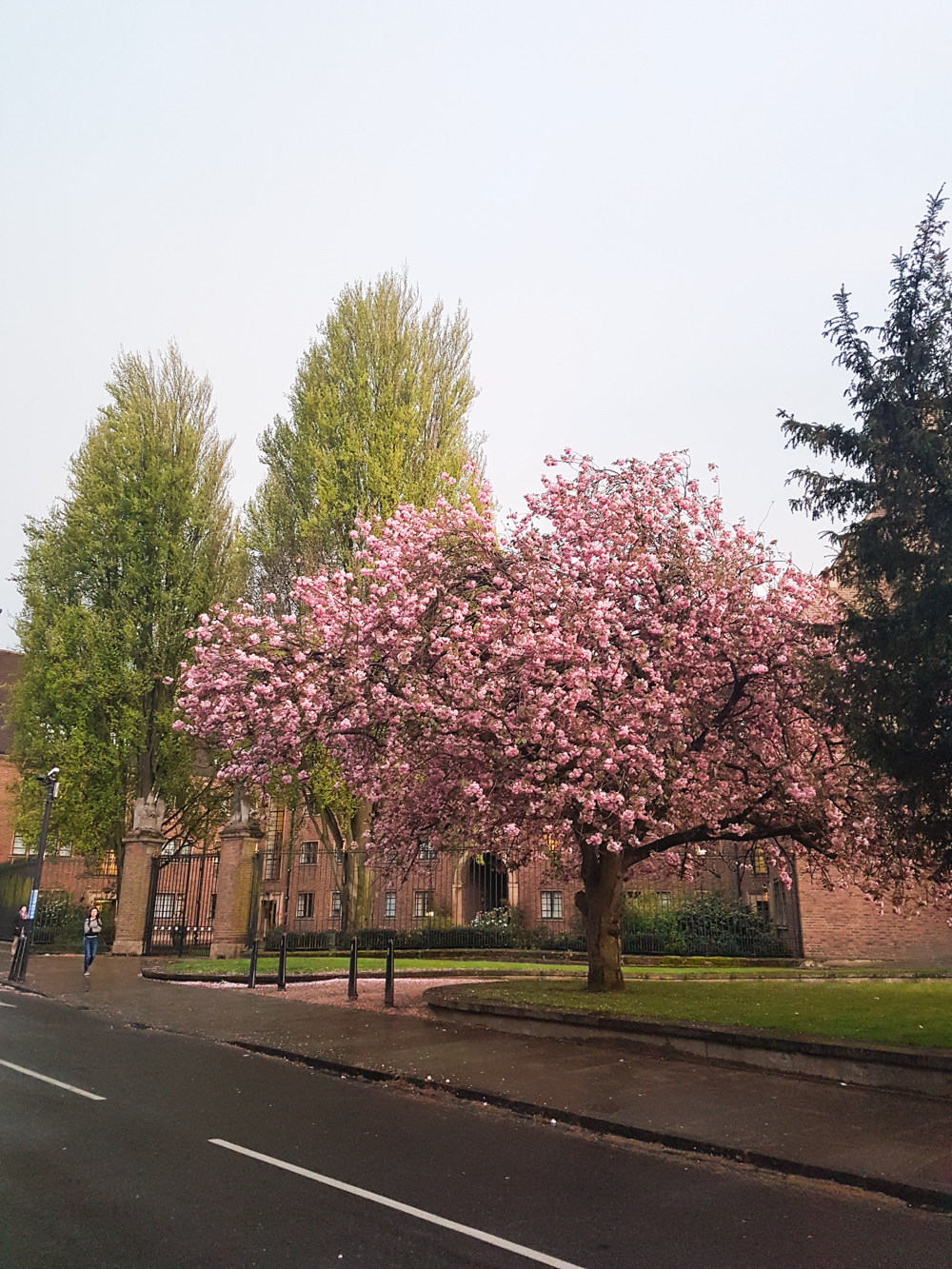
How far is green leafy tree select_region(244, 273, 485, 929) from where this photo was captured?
29703mm

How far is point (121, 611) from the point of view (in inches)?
1255

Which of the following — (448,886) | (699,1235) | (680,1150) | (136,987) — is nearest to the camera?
(699,1235)

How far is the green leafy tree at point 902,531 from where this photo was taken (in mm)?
9906

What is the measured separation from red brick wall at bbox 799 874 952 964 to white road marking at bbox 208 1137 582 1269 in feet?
63.2

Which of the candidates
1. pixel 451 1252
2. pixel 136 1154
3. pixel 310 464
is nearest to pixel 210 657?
pixel 136 1154

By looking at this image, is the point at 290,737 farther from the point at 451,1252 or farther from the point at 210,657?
the point at 451,1252

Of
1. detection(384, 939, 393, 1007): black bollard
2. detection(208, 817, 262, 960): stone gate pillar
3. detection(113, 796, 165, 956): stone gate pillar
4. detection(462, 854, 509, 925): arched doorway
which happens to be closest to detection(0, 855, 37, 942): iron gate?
detection(113, 796, 165, 956): stone gate pillar

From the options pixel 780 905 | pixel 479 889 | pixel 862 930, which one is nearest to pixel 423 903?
pixel 479 889

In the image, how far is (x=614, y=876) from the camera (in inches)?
627

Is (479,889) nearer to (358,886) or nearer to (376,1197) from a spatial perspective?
(358,886)

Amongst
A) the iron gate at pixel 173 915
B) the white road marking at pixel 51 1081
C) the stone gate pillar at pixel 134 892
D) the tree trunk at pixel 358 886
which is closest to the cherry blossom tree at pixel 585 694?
the white road marking at pixel 51 1081

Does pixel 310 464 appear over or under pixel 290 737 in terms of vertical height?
over

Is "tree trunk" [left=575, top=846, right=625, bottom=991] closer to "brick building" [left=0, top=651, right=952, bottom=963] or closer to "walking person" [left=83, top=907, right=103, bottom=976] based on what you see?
"brick building" [left=0, top=651, right=952, bottom=963]

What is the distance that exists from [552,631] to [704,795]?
3885mm
